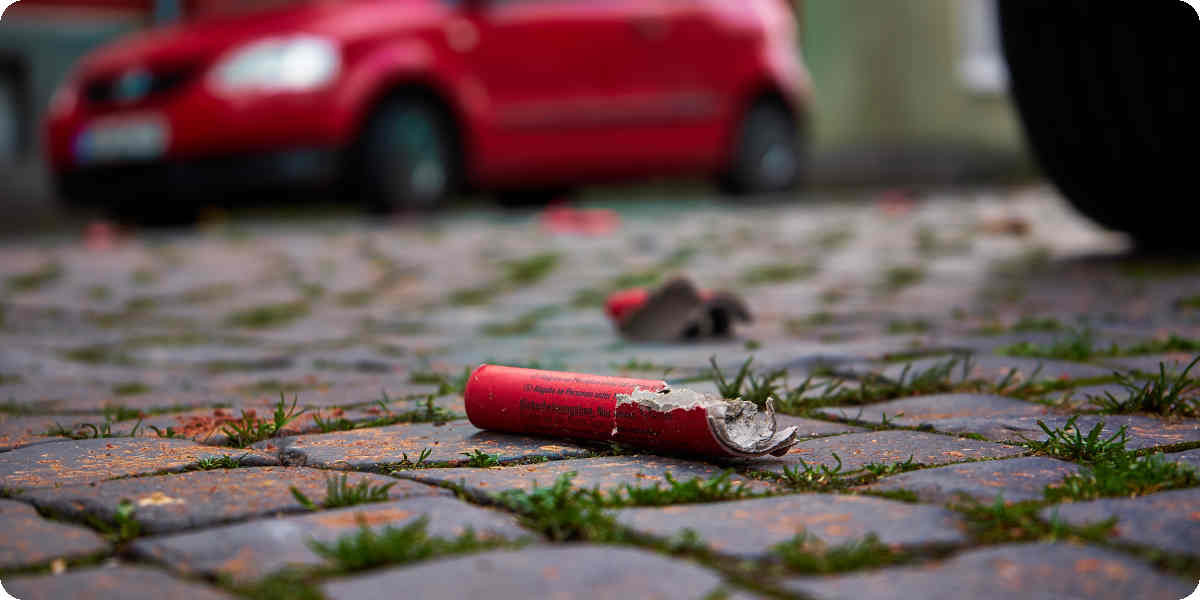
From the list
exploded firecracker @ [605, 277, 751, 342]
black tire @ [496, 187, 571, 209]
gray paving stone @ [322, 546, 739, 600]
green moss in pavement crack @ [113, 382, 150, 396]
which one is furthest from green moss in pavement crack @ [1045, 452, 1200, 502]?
black tire @ [496, 187, 571, 209]

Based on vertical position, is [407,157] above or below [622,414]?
above

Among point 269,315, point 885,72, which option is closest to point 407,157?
point 269,315

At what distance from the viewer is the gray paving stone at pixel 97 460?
2041mm

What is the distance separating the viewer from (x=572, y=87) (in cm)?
873

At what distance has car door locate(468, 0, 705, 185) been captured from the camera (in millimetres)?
8344

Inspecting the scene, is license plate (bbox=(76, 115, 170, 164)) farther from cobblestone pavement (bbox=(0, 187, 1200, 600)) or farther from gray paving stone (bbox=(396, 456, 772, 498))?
gray paving stone (bbox=(396, 456, 772, 498))

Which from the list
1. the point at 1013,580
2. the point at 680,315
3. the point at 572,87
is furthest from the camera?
the point at 572,87

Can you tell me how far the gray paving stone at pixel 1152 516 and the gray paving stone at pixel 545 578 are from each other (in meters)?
0.49

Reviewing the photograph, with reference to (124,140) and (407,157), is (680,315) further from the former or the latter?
(124,140)

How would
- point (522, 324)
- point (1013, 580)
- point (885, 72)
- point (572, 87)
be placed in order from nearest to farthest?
1. point (1013, 580)
2. point (522, 324)
3. point (572, 87)
4. point (885, 72)

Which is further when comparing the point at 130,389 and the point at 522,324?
the point at 522,324

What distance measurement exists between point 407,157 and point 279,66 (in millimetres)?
858

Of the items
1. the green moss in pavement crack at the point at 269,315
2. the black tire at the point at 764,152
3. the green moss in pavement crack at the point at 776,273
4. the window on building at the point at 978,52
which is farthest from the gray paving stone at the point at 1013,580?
the window on building at the point at 978,52

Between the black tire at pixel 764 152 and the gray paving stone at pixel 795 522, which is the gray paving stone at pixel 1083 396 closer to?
the gray paving stone at pixel 795 522
